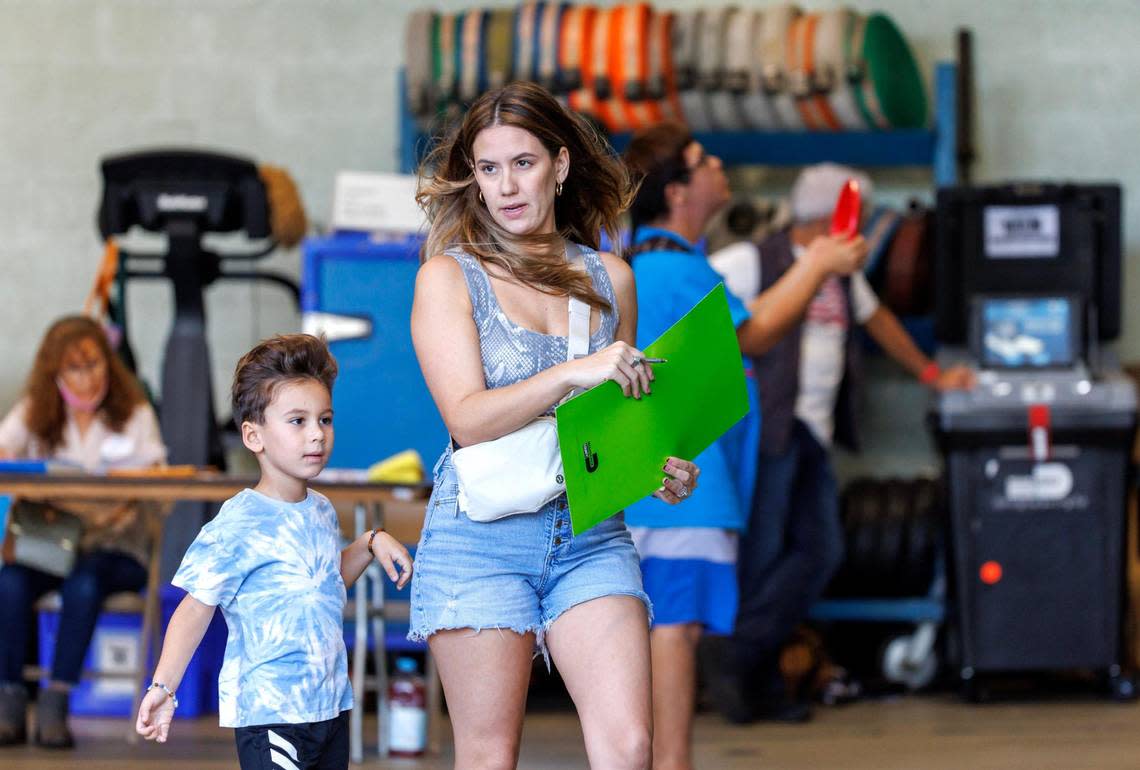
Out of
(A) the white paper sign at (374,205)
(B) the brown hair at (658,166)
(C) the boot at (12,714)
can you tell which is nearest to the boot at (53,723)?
(C) the boot at (12,714)

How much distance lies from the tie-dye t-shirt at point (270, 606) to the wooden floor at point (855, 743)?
205 cm

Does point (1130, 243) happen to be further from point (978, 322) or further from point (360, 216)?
point (360, 216)

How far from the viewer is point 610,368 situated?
220 cm

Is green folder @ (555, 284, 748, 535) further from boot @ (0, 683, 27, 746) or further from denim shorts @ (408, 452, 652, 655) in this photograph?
boot @ (0, 683, 27, 746)

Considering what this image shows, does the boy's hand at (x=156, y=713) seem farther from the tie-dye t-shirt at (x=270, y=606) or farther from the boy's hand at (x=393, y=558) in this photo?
the boy's hand at (x=393, y=558)

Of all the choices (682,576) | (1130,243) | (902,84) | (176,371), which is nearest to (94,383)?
(176,371)

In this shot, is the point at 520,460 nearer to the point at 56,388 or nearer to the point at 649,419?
the point at 649,419

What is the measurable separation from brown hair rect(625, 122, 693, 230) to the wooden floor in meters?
1.63

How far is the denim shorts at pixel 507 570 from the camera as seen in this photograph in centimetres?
229

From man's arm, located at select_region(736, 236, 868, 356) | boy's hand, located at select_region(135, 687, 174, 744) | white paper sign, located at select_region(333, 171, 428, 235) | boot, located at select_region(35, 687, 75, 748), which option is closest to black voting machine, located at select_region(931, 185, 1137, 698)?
white paper sign, located at select_region(333, 171, 428, 235)

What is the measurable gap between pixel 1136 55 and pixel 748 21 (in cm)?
161

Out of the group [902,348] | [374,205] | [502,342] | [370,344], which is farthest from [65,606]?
[502,342]

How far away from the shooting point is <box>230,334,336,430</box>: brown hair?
2422 millimetres


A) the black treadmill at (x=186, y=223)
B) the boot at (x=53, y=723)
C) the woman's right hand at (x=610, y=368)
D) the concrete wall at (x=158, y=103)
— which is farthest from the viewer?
the concrete wall at (x=158, y=103)
